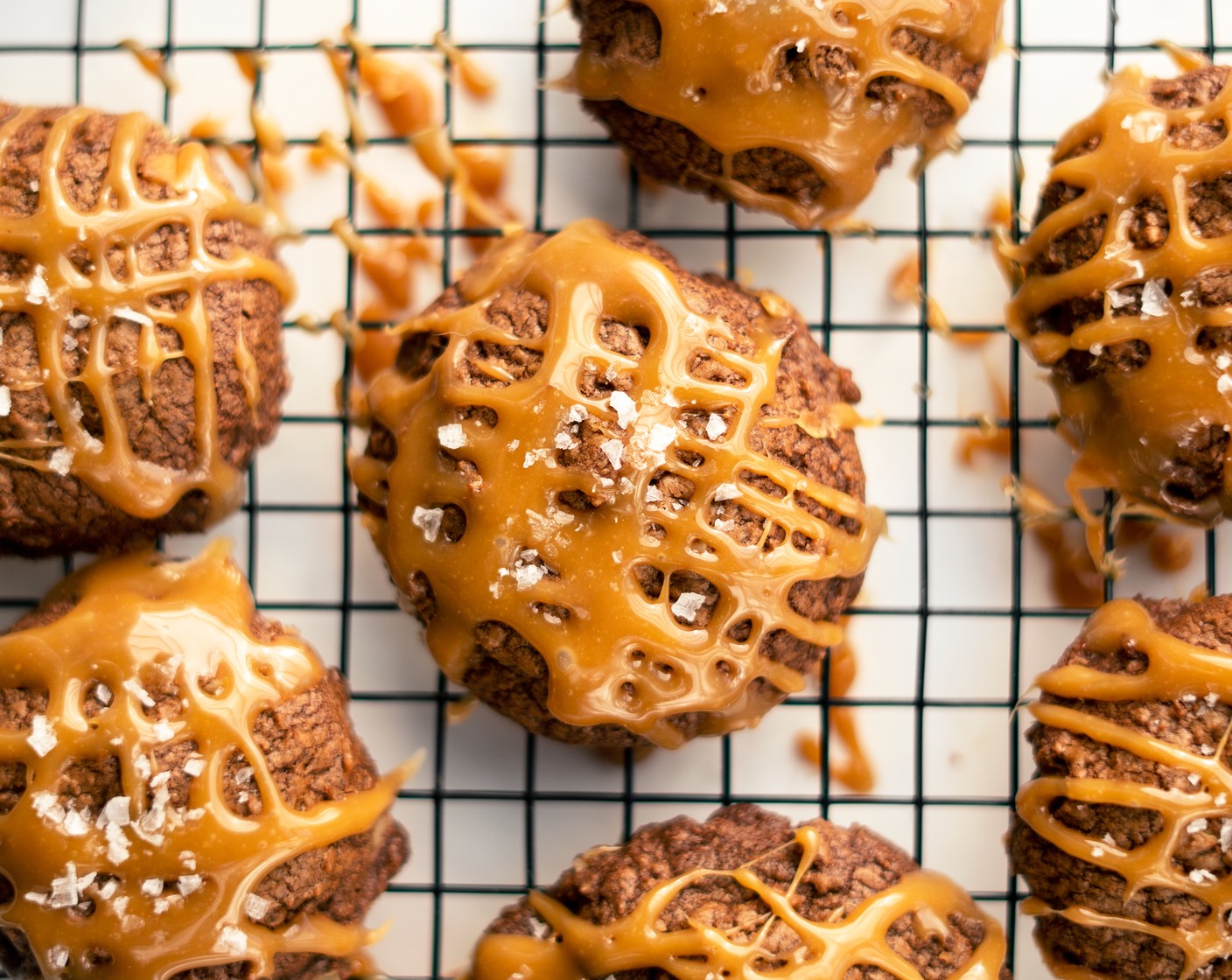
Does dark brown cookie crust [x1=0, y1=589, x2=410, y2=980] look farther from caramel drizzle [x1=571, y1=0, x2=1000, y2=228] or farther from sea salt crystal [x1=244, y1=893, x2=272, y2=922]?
caramel drizzle [x1=571, y1=0, x2=1000, y2=228]

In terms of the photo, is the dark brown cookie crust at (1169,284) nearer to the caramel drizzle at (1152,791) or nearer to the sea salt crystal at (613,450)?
the caramel drizzle at (1152,791)

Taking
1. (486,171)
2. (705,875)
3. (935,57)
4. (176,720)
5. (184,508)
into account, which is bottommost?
(705,875)

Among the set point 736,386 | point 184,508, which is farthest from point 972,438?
point 184,508

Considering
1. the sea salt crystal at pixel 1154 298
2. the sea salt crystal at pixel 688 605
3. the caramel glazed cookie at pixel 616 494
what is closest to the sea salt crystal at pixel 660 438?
the caramel glazed cookie at pixel 616 494

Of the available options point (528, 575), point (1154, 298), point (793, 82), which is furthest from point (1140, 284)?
point (528, 575)

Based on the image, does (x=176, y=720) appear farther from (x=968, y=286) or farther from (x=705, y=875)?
(x=968, y=286)
